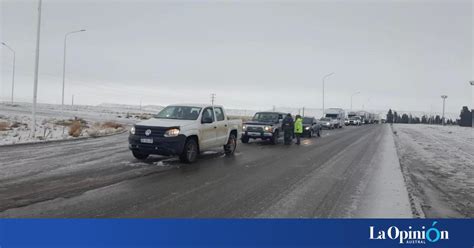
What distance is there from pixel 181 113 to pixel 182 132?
4.91ft

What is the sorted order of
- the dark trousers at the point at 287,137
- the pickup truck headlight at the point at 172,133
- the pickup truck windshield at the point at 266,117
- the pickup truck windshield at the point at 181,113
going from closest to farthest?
the pickup truck headlight at the point at 172,133, the pickup truck windshield at the point at 181,113, the dark trousers at the point at 287,137, the pickup truck windshield at the point at 266,117

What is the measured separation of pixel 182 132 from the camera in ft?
38.0

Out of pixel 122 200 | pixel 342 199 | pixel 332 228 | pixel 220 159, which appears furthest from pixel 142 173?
pixel 332 228

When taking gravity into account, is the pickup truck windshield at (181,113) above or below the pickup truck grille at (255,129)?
above

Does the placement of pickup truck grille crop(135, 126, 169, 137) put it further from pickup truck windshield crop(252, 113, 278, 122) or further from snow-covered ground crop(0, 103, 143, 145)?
pickup truck windshield crop(252, 113, 278, 122)

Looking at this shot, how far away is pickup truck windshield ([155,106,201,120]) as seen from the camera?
12.7 m

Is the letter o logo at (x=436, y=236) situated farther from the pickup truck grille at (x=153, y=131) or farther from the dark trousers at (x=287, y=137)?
the dark trousers at (x=287, y=137)

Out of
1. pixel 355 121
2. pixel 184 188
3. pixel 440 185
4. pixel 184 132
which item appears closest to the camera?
pixel 184 188

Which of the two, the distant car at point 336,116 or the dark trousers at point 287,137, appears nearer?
the dark trousers at point 287,137

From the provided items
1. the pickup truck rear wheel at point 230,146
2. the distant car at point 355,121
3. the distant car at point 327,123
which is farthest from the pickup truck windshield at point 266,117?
the distant car at point 355,121

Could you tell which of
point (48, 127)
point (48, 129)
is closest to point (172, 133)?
point (48, 129)

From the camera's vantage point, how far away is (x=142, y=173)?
9867 mm

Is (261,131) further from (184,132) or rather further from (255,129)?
(184,132)

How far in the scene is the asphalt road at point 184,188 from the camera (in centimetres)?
635
